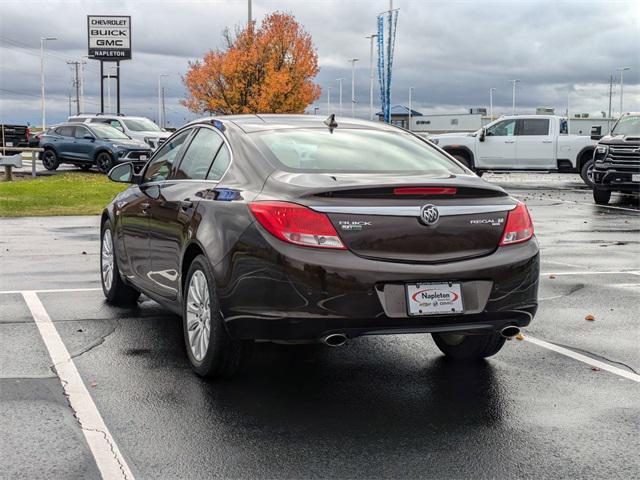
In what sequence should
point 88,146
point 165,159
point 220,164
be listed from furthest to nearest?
point 88,146 < point 165,159 < point 220,164

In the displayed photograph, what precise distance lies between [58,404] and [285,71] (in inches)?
1882

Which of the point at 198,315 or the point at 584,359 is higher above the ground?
the point at 198,315

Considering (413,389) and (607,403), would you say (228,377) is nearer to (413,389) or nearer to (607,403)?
(413,389)

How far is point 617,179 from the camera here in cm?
2122

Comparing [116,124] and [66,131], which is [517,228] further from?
[116,124]

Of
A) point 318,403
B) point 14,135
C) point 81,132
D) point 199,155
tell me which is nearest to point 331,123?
point 199,155

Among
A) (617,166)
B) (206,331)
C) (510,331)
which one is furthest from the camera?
(617,166)

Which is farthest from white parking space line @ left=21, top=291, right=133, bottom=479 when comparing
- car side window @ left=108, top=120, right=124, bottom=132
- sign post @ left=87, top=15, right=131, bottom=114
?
sign post @ left=87, top=15, right=131, bottom=114

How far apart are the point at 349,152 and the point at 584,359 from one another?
2141 millimetres

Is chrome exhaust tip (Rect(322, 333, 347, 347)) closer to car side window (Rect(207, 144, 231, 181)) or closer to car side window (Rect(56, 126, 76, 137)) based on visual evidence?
car side window (Rect(207, 144, 231, 181))

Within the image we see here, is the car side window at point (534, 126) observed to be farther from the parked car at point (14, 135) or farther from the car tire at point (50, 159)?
the parked car at point (14, 135)

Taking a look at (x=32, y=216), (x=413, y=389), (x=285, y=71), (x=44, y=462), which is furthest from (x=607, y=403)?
(x=285, y=71)

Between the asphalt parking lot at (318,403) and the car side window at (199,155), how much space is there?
48.2 inches

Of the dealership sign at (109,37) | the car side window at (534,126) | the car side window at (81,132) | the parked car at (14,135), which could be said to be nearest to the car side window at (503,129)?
the car side window at (534,126)
